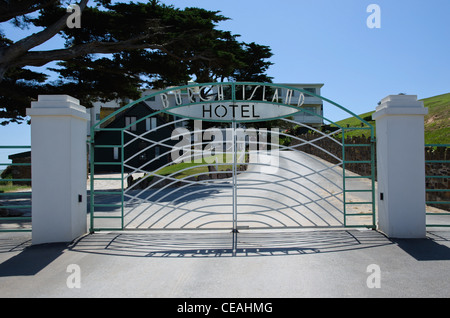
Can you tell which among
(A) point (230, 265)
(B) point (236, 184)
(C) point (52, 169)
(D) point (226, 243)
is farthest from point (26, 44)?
(A) point (230, 265)

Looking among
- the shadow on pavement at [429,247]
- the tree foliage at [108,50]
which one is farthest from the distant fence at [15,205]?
the shadow on pavement at [429,247]

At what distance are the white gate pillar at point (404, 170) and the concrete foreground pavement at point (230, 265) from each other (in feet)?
1.13

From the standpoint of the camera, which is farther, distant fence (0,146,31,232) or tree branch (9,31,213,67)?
tree branch (9,31,213,67)

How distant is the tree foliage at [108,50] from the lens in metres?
13.8

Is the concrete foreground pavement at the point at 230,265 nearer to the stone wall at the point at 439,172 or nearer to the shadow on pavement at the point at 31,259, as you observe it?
the shadow on pavement at the point at 31,259

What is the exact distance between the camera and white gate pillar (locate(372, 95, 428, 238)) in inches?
256

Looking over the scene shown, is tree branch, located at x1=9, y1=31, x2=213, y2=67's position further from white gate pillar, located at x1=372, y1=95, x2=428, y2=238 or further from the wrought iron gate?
white gate pillar, located at x1=372, y1=95, x2=428, y2=238

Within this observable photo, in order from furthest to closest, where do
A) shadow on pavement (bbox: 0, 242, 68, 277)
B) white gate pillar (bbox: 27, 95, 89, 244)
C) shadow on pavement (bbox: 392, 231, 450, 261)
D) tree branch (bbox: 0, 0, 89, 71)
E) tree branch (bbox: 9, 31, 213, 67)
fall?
tree branch (bbox: 9, 31, 213, 67) → tree branch (bbox: 0, 0, 89, 71) → white gate pillar (bbox: 27, 95, 89, 244) → shadow on pavement (bbox: 392, 231, 450, 261) → shadow on pavement (bbox: 0, 242, 68, 277)

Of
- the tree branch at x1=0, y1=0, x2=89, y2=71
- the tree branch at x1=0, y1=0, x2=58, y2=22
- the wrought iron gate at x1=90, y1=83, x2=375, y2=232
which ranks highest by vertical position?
the tree branch at x1=0, y1=0, x2=58, y2=22

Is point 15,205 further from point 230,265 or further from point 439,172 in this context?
point 439,172

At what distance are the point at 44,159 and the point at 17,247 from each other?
158 centimetres

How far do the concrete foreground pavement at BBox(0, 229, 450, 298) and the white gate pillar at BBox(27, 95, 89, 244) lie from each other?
35cm

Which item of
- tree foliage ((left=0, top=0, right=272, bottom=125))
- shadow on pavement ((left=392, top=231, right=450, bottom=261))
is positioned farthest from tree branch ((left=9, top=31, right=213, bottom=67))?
shadow on pavement ((left=392, top=231, right=450, bottom=261))
